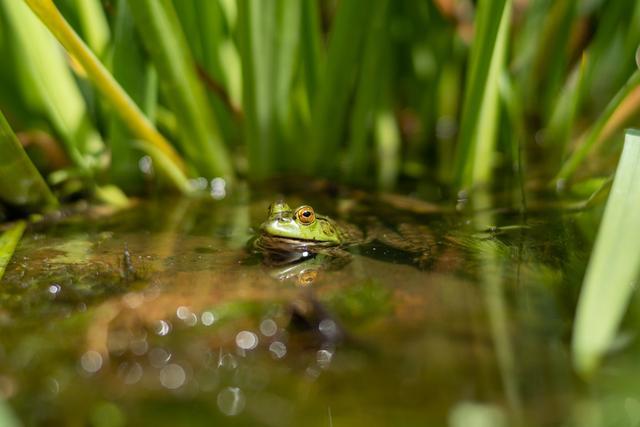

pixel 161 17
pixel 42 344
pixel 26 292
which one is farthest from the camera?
pixel 161 17

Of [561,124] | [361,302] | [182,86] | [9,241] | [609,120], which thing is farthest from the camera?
[561,124]

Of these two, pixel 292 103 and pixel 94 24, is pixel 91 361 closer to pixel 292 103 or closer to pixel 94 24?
pixel 94 24

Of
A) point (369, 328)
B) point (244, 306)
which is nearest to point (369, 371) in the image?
point (369, 328)

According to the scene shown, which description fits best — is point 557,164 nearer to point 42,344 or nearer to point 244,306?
point 244,306

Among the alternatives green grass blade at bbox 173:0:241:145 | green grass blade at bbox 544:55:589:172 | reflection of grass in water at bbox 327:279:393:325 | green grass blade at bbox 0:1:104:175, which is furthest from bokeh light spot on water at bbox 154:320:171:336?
green grass blade at bbox 544:55:589:172

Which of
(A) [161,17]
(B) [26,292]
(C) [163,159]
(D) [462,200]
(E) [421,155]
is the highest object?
(A) [161,17]

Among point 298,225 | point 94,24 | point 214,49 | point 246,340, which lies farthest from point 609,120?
point 94,24

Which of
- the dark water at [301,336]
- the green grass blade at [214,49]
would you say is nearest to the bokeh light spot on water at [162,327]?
the dark water at [301,336]
